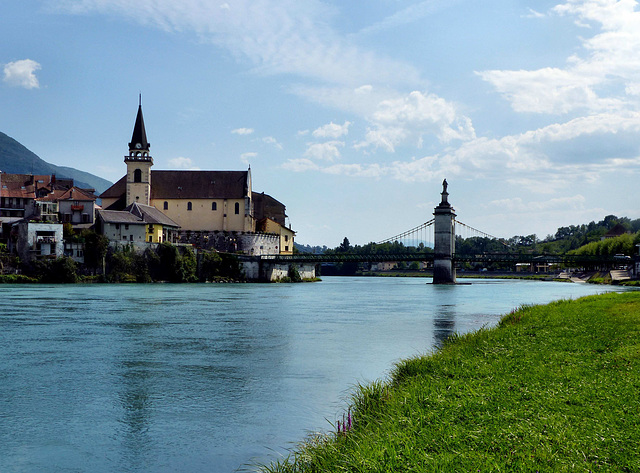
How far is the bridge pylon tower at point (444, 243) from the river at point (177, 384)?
58.3 m

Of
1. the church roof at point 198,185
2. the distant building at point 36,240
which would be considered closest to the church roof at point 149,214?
the church roof at point 198,185

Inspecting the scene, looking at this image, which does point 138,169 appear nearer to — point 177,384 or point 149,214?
point 149,214

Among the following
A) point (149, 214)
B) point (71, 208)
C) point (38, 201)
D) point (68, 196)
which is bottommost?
point (149, 214)

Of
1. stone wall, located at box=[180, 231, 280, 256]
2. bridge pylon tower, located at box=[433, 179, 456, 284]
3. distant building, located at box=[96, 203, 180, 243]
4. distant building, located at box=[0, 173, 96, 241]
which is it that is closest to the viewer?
distant building, located at box=[96, 203, 180, 243]

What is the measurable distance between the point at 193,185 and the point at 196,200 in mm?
2243

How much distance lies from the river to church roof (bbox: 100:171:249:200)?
58691 mm

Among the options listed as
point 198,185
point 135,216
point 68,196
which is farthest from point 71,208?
point 198,185

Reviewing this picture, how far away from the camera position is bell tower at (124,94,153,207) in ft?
267

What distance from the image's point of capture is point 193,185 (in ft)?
280

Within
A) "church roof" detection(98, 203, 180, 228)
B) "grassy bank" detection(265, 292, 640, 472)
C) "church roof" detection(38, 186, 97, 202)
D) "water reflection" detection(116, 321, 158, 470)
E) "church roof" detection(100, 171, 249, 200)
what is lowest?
"water reflection" detection(116, 321, 158, 470)

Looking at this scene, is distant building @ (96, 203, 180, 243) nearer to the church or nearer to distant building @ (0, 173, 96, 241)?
distant building @ (0, 173, 96, 241)

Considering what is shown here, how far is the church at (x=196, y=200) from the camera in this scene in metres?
81.0

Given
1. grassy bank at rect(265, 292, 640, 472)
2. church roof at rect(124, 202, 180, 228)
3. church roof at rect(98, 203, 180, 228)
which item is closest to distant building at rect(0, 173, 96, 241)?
church roof at rect(98, 203, 180, 228)

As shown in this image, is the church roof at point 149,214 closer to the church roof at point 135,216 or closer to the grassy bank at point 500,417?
the church roof at point 135,216
